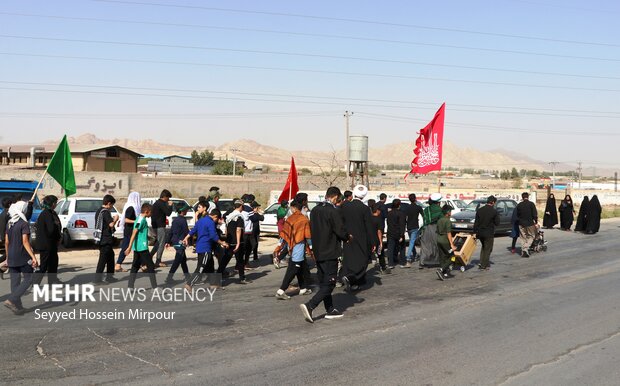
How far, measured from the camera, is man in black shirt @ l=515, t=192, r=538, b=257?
16359mm

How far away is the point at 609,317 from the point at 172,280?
7.44 metres

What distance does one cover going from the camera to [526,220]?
1639 cm

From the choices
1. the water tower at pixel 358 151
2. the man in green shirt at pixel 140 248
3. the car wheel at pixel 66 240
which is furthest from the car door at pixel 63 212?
the water tower at pixel 358 151

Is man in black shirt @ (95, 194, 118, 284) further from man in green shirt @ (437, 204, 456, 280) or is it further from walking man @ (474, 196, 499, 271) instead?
walking man @ (474, 196, 499, 271)

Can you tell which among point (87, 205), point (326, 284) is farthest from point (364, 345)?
point (87, 205)

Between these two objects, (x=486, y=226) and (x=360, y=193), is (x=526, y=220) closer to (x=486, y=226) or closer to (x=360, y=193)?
(x=486, y=226)

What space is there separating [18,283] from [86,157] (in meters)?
42.3

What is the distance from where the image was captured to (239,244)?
11148 mm

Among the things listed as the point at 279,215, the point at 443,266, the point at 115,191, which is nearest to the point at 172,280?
the point at 279,215

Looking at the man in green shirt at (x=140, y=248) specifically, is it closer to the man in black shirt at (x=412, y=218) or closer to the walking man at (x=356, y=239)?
the walking man at (x=356, y=239)

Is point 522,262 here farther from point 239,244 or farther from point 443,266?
point 239,244

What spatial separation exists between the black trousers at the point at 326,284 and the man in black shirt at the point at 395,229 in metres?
5.18

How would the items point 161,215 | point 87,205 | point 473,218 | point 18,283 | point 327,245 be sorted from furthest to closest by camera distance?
point 473,218 < point 87,205 < point 161,215 < point 327,245 < point 18,283

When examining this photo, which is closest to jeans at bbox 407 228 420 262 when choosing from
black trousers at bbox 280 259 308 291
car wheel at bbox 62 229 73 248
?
black trousers at bbox 280 259 308 291
